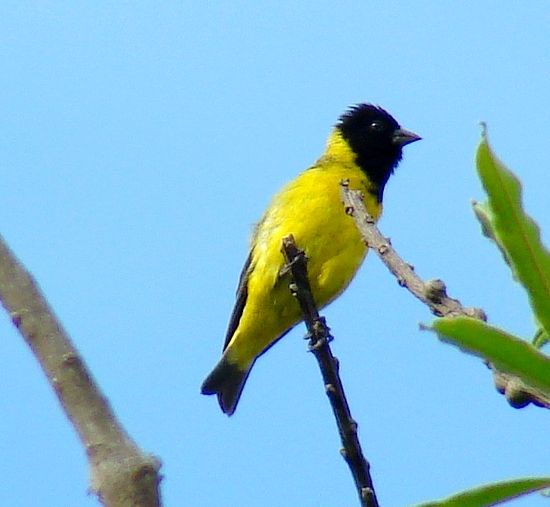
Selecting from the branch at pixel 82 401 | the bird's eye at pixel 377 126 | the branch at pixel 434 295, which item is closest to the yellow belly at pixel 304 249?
the bird's eye at pixel 377 126

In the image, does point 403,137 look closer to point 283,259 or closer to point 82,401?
point 283,259

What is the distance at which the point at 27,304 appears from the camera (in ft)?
3.48

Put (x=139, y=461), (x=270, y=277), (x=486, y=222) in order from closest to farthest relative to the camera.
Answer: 1. (x=139, y=461)
2. (x=486, y=222)
3. (x=270, y=277)

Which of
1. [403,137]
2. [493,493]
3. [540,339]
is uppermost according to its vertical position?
[403,137]

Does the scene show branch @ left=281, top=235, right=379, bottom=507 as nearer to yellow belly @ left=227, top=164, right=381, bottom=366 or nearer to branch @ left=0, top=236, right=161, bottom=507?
branch @ left=0, top=236, right=161, bottom=507

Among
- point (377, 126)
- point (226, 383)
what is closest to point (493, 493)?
point (226, 383)

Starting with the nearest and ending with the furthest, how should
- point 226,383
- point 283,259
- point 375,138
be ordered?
1. point 283,259
2. point 226,383
3. point 375,138

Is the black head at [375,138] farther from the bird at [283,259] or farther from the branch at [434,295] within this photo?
the branch at [434,295]

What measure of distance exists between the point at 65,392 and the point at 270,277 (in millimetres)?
3996

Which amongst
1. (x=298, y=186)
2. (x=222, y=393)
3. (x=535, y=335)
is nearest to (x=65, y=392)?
(x=535, y=335)

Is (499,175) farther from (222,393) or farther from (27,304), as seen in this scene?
(222,393)

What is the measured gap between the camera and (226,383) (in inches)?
225

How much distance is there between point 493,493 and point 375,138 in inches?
215

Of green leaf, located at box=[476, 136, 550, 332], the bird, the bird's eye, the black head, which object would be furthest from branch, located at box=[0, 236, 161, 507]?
the bird's eye
